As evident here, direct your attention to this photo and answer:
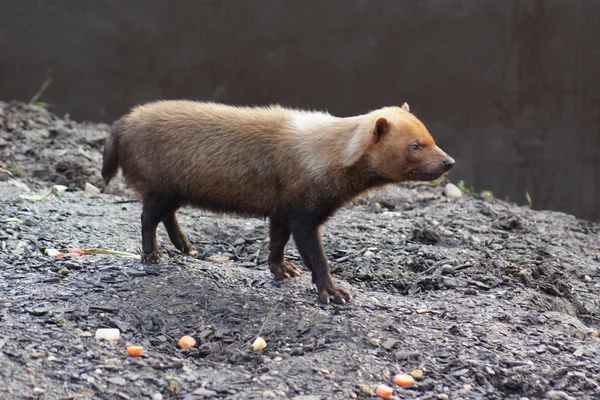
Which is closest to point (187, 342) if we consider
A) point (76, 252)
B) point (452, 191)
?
point (76, 252)

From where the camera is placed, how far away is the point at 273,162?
517 centimetres

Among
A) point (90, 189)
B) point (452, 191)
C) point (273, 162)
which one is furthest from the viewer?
point (452, 191)

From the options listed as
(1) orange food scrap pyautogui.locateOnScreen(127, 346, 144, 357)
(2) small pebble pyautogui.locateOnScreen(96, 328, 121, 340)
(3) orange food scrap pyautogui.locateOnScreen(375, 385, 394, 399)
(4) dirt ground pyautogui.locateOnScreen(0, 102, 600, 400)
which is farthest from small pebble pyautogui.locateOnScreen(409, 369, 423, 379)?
(2) small pebble pyautogui.locateOnScreen(96, 328, 121, 340)

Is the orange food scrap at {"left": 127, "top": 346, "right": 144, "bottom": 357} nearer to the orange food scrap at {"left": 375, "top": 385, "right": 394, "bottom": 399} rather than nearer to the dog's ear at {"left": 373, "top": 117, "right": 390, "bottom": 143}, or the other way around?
the orange food scrap at {"left": 375, "top": 385, "right": 394, "bottom": 399}

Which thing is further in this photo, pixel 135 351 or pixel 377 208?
pixel 377 208

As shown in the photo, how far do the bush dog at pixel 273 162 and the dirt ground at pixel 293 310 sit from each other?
1.28 ft

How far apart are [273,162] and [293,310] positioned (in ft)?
3.15

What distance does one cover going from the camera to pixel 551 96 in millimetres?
8703

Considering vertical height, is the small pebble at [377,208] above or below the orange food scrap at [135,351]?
above

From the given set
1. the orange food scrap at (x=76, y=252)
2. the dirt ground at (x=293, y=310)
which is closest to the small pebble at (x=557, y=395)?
the dirt ground at (x=293, y=310)

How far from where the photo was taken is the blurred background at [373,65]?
868cm

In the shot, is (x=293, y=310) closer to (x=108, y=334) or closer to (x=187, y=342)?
(x=187, y=342)

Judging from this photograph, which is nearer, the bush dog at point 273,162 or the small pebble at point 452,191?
the bush dog at point 273,162

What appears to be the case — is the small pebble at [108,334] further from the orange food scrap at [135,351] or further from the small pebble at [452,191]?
the small pebble at [452,191]
